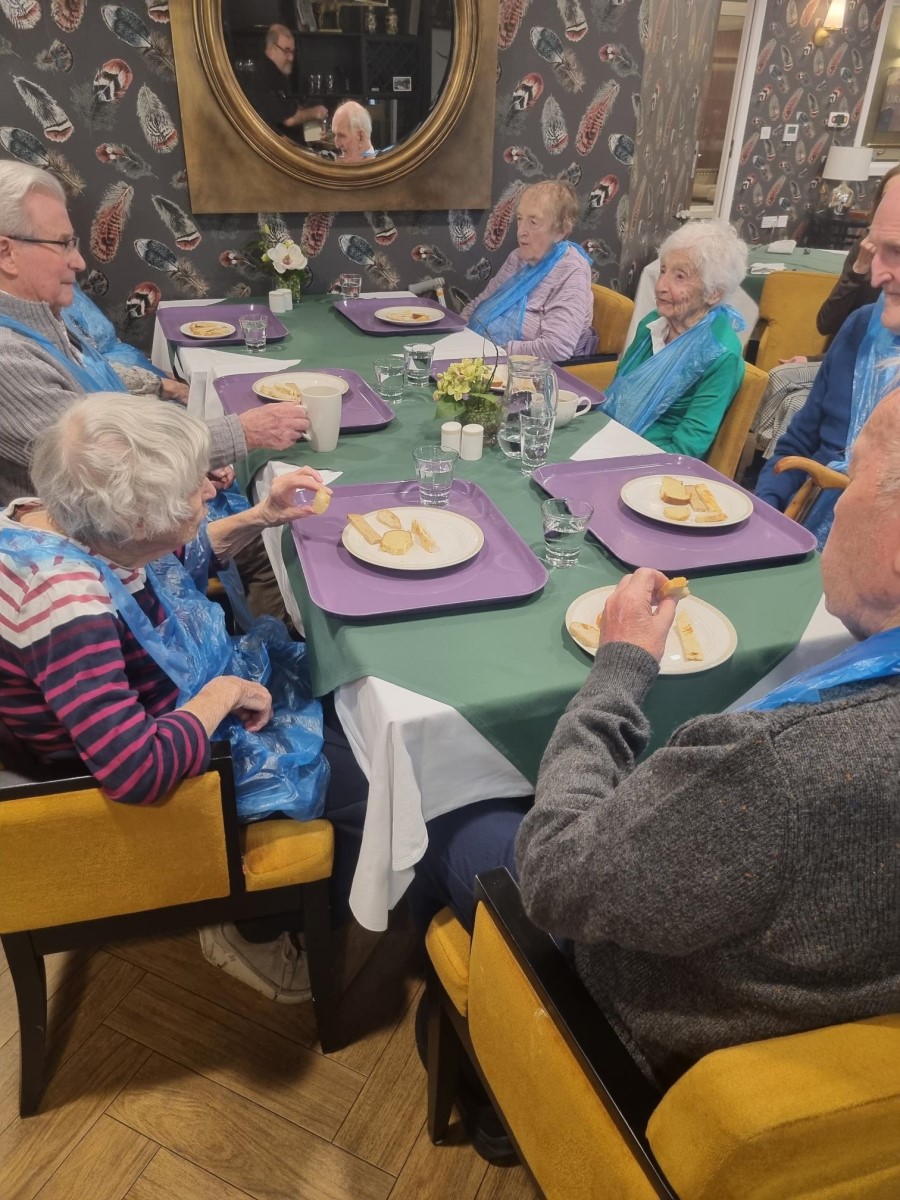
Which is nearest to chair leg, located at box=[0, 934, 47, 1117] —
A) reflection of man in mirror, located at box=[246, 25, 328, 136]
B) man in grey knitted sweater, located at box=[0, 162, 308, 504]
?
man in grey knitted sweater, located at box=[0, 162, 308, 504]

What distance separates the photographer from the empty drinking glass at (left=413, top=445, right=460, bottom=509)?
1.58 meters

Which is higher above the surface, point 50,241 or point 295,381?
point 50,241

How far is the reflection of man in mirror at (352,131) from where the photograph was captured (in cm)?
327

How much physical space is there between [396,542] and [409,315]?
183cm

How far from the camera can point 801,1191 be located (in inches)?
27.7

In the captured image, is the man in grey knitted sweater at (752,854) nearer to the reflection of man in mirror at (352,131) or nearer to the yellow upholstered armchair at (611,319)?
the yellow upholstered armchair at (611,319)

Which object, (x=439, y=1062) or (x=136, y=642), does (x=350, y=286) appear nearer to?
(x=136, y=642)

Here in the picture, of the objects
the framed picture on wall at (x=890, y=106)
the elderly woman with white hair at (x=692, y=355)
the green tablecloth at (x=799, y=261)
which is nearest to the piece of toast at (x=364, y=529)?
the elderly woman with white hair at (x=692, y=355)

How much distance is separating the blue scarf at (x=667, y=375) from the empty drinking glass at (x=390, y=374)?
0.57m

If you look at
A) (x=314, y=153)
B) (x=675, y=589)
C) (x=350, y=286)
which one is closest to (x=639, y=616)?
(x=675, y=589)

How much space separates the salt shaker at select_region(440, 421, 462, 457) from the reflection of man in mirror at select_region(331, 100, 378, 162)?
2059mm

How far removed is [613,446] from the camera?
196 cm

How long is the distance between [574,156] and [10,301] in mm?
2682

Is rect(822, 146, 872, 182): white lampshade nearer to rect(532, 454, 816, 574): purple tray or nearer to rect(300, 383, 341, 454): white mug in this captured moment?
rect(532, 454, 816, 574): purple tray
